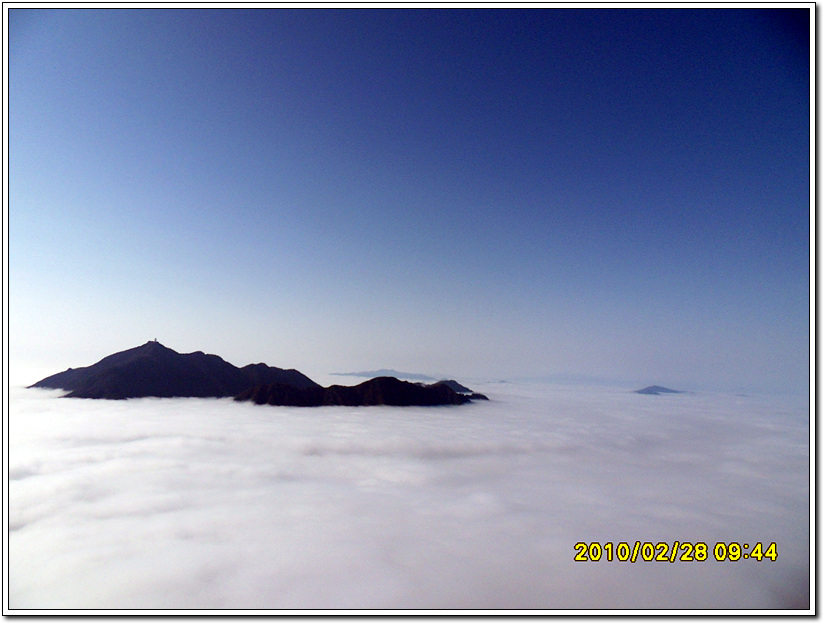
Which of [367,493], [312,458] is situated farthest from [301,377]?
[367,493]
